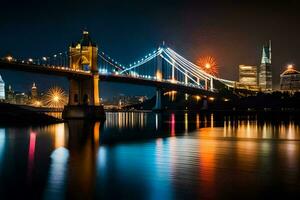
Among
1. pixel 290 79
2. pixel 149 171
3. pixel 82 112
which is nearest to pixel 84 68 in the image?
pixel 82 112

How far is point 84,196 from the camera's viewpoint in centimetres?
1071

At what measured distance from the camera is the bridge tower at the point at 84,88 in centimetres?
5070

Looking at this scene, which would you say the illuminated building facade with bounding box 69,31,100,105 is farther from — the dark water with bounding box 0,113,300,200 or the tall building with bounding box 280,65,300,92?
the tall building with bounding box 280,65,300,92

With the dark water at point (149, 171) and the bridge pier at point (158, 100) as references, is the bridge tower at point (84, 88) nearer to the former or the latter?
the bridge pier at point (158, 100)

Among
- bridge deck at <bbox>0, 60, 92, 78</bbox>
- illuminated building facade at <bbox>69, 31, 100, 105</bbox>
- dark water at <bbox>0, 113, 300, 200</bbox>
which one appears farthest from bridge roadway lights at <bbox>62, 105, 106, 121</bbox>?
dark water at <bbox>0, 113, 300, 200</bbox>

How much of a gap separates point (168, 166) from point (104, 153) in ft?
Result: 14.8

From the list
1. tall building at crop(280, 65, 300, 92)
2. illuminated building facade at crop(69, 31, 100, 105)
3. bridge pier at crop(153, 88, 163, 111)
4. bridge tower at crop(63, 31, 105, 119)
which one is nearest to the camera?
bridge tower at crop(63, 31, 105, 119)

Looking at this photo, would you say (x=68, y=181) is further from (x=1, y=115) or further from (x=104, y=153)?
(x=1, y=115)

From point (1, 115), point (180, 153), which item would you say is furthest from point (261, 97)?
point (180, 153)

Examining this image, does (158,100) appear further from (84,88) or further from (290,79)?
(290,79)

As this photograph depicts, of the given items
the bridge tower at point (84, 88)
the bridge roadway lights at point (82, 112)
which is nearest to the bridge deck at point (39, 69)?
the bridge tower at point (84, 88)

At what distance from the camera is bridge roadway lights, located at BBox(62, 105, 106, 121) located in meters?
50.0

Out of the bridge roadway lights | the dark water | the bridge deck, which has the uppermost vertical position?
the bridge deck

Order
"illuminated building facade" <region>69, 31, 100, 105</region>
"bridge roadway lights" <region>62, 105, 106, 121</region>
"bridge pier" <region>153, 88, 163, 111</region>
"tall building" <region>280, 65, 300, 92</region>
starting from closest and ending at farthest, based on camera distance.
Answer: "bridge roadway lights" <region>62, 105, 106, 121</region> < "illuminated building facade" <region>69, 31, 100, 105</region> < "bridge pier" <region>153, 88, 163, 111</region> < "tall building" <region>280, 65, 300, 92</region>
